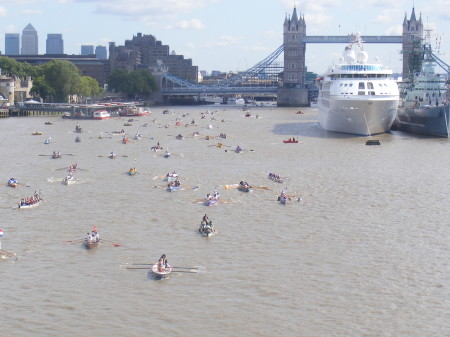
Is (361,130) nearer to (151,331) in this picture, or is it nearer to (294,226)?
(294,226)

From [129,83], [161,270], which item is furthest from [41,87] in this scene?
[161,270]

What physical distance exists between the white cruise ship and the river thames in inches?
759

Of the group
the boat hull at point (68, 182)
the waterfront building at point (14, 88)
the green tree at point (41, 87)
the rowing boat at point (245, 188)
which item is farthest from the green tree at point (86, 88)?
the rowing boat at point (245, 188)

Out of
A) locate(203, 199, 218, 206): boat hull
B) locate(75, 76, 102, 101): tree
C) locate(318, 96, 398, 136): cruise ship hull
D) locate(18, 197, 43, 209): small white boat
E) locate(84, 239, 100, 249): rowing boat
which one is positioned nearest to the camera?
locate(84, 239, 100, 249): rowing boat

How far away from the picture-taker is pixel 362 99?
77.7 m

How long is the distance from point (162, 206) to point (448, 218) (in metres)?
14.3

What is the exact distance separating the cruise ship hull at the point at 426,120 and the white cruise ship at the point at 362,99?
3.48 meters

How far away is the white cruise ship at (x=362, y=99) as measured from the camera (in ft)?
259

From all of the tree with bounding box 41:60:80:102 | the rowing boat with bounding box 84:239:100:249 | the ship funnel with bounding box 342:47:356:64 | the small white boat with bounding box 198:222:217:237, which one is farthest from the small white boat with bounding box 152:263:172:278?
the tree with bounding box 41:60:80:102

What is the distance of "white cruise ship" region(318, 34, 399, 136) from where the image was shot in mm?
78875

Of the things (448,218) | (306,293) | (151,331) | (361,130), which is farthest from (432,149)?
(151,331)

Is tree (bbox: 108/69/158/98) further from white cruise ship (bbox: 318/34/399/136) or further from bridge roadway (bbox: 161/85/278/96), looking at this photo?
white cruise ship (bbox: 318/34/399/136)

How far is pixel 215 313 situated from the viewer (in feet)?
80.6

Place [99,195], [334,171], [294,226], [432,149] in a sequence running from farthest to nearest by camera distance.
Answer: [432,149], [334,171], [99,195], [294,226]
